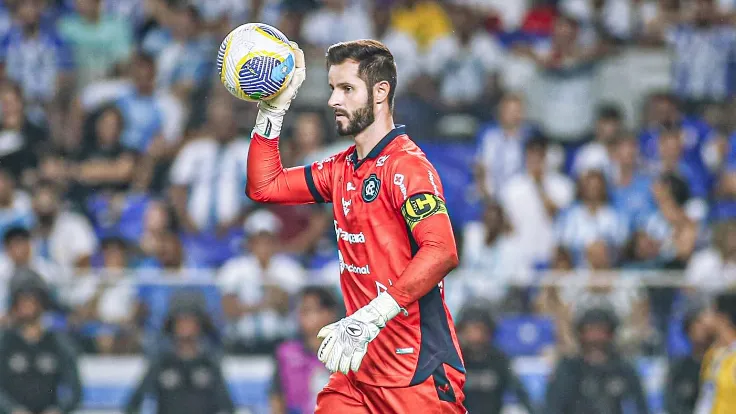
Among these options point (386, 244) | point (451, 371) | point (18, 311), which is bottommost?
point (18, 311)

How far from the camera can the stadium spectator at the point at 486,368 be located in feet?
33.8

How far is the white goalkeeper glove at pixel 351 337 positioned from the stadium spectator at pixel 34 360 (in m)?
5.84

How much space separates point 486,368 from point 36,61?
23.4 feet

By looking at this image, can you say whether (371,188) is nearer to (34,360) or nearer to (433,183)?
(433,183)

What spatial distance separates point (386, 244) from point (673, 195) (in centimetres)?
749

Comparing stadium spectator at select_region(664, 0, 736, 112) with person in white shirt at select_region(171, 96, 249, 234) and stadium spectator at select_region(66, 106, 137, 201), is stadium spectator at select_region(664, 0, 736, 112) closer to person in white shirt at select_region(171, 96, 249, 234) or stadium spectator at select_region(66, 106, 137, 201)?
person in white shirt at select_region(171, 96, 249, 234)

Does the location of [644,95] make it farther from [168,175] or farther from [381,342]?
[381,342]

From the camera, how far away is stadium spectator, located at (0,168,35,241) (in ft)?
39.8

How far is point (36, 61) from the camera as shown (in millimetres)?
14516

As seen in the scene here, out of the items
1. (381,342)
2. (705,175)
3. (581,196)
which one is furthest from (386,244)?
(705,175)

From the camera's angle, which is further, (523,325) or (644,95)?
(644,95)

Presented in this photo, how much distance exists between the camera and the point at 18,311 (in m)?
10.6

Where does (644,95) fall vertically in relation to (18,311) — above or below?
above

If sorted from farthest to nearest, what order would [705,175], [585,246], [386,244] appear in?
[705,175] < [585,246] < [386,244]
